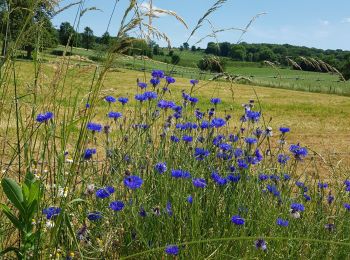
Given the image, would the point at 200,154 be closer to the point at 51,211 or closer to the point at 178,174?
the point at 178,174

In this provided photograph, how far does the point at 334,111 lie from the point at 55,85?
1821 cm

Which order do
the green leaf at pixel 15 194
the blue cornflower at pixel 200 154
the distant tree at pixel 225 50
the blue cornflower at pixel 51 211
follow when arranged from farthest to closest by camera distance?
the distant tree at pixel 225 50 → the blue cornflower at pixel 200 154 → the blue cornflower at pixel 51 211 → the green leaf at pixel 15 194

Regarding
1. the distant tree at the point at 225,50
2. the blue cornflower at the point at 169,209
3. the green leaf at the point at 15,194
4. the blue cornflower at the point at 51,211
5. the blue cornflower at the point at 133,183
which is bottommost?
the blue cornflower at the point at 169,209

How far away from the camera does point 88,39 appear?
8.73ft

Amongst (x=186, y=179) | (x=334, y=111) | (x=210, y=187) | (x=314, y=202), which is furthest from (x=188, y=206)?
(x=334, y=111)

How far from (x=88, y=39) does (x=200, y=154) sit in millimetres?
928

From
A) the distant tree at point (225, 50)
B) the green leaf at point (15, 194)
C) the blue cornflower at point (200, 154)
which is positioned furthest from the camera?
the distant tree at point (225, 50)

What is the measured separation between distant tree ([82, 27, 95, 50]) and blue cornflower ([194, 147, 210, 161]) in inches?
33.6

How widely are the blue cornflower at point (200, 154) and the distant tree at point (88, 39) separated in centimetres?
85

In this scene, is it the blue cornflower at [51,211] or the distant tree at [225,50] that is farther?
the distant tree at [225,50]

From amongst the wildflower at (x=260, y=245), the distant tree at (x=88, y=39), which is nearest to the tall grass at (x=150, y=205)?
the wildflower at (x=260, y=245)

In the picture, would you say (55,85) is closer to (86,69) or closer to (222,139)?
(86,69)

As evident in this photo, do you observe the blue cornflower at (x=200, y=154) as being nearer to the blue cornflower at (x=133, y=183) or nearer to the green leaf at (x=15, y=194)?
the blue cornflower at (x=133, y=183)

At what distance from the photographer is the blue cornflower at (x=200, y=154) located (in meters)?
2.79
